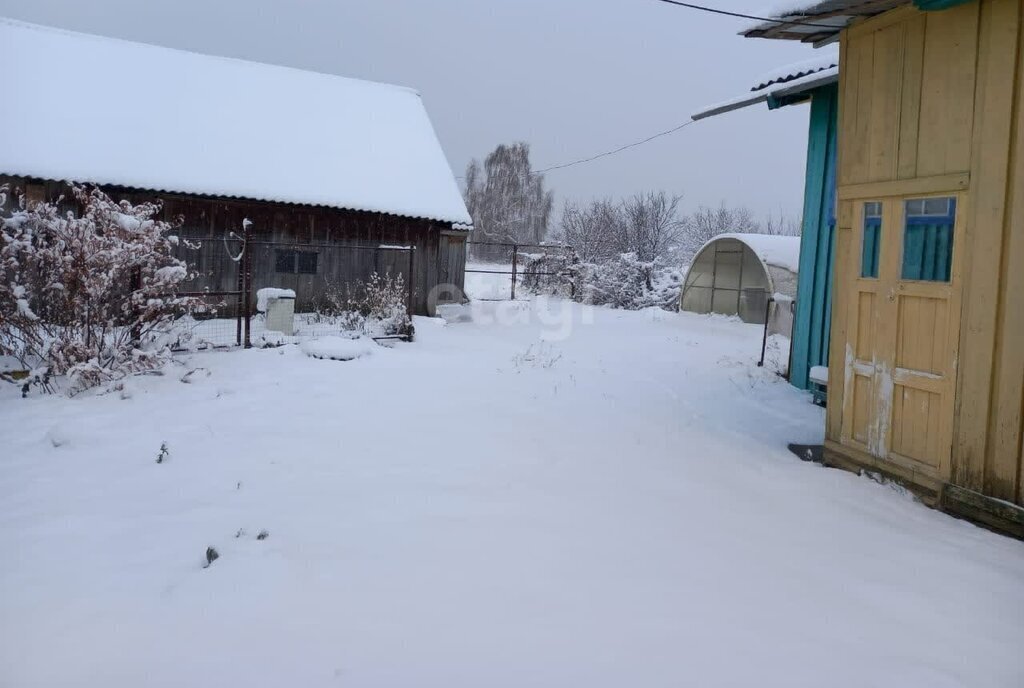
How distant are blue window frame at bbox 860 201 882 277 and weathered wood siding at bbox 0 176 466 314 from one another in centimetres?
882

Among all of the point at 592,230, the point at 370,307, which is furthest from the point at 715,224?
the point at 370,307

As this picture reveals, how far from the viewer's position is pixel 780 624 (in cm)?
305

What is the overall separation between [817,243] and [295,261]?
990cm

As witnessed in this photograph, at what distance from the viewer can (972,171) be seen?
174 inches

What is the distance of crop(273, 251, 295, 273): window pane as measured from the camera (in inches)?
556

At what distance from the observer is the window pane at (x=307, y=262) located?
14.3 meters

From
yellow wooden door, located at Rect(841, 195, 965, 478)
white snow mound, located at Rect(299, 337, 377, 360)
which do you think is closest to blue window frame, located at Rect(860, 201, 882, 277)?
yellow wooden door, located at Rect(841, 195, 965, 478)

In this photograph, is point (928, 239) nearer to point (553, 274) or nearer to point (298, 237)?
point (298, 237)

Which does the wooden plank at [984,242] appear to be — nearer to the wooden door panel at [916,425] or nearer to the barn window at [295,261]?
the wooden door panel at [916,425]

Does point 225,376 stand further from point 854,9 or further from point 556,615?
point 854,9

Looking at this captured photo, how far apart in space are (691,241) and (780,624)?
32.3 m

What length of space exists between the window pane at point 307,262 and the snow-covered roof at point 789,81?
8.60m

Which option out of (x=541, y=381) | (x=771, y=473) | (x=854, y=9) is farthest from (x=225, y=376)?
(x=854, y=9)

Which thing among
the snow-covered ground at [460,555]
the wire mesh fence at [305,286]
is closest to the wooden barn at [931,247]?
the snow-covered ground at [460,555]
